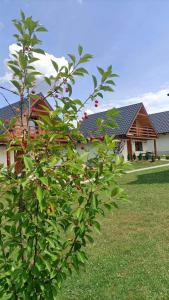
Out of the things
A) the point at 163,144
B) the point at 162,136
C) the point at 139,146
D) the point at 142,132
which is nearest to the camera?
the point at 142,132

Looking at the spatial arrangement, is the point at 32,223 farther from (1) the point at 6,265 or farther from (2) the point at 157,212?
(2) the point at 157,212

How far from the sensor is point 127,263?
477 cm

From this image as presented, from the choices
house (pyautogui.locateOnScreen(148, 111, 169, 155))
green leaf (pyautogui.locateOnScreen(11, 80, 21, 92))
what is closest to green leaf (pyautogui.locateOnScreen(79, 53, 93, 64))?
green leaf (pyautogui.locateOnScreen(11, 80, 21, 92))

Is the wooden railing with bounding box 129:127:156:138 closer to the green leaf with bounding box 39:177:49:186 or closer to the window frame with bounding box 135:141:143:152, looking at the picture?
the window frame with bounding box 135:141:143:152

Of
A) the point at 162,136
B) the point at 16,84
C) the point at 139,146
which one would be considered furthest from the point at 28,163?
the point at 162,136

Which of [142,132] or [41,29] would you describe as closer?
[41,29]

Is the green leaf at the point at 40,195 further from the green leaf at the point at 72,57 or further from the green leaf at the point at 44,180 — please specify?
the green leaf at the point at 72,57

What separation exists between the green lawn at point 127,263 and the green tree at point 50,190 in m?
0.39

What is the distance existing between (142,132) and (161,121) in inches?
390

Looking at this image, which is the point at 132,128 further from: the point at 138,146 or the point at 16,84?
the point at 16,84

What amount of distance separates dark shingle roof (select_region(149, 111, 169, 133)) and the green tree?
39.5 metres

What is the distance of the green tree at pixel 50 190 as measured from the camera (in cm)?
200

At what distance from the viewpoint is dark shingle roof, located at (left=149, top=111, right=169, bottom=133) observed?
40938mm

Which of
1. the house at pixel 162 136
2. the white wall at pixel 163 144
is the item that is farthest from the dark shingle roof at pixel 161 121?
the white wall at pixel 163 144
